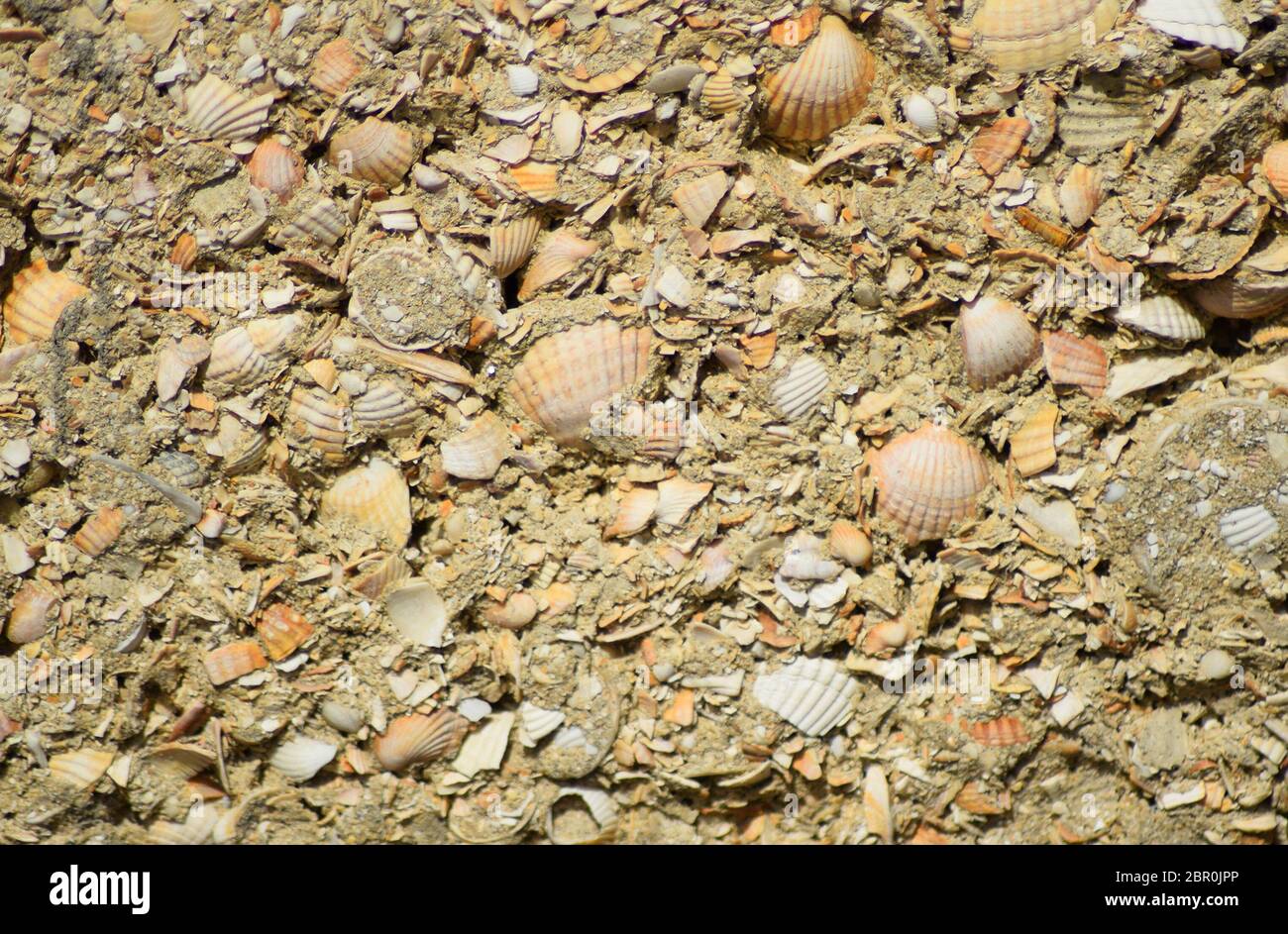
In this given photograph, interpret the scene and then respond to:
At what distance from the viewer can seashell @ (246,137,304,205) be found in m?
2.08

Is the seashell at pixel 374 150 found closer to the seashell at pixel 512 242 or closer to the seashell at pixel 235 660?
the seashell at pixel 512 242

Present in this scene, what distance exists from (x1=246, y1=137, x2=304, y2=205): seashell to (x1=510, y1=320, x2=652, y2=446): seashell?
0.57 m

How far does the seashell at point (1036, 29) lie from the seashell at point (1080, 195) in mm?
224

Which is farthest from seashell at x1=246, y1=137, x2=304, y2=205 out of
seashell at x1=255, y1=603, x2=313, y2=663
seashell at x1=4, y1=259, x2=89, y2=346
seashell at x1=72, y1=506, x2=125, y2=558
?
seashell at x1=255, y1=603, x2=313, y2=663

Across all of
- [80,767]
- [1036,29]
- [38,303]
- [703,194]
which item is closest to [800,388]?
[703,194]

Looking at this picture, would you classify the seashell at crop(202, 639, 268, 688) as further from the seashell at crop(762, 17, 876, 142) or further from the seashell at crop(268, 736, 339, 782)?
the seashell at crop(762, 17, 876, 142)

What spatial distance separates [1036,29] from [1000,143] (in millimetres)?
221

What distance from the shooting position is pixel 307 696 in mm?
2094

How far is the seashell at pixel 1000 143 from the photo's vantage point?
2062 millimetres

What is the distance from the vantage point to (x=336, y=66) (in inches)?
82.4

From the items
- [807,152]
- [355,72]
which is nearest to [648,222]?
[807,152]

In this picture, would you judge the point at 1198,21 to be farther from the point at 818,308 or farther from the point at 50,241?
the point at 50,241

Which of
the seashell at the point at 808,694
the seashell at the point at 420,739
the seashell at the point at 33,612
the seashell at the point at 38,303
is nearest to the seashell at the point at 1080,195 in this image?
the seashell at the point at 808,694

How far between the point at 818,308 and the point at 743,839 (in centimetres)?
107
